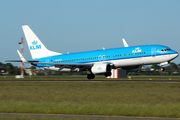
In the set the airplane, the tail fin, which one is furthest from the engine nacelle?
the tail fin

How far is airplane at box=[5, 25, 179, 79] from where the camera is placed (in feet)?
140

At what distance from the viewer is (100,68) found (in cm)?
4456

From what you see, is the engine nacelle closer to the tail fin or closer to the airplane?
the airplane

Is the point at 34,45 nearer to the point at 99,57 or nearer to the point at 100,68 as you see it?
the point at 99,57

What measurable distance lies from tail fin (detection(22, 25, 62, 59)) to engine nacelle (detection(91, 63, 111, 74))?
1142 centimetres

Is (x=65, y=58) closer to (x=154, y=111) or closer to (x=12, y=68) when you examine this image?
(x=154, y=111)

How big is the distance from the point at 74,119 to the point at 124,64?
32.9m

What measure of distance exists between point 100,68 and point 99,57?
2622 mm

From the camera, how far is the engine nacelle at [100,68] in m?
44.3

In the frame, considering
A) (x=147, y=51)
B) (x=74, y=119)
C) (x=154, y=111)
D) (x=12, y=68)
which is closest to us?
(x=74, y=119)

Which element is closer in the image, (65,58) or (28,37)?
(65,58)

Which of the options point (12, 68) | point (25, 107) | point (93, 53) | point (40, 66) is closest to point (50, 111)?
point (25, 107)

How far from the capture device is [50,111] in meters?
14.8

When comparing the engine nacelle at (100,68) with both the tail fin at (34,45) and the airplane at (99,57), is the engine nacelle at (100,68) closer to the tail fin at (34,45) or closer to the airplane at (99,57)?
the airplane at (99,57)
